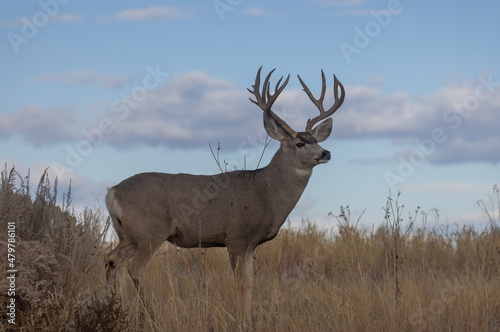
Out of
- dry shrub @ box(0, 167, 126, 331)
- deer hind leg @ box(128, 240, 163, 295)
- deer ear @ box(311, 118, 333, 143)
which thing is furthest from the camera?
deer ear @ box(311, 118, 333, 143)

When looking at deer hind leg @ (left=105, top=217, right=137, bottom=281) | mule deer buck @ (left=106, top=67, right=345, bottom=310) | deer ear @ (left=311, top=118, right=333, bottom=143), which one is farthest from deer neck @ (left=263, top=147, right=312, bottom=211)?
deer hind leg @ (left=105, top=217, right=137, bottom=281)

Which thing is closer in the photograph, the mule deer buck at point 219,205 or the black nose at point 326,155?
the mule deer buck at point 219,205

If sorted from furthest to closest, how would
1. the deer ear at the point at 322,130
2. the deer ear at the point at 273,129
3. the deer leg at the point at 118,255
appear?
the deer ear at the point at 322,130 < the deer ear at the point at 273,129 < the deer leg at the point at 118,255

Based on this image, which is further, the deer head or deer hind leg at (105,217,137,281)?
the deer head

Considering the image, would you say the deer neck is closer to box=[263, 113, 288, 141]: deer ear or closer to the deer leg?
box=[263, 113, 288, 141]: deer ear

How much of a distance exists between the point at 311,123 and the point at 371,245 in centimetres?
418

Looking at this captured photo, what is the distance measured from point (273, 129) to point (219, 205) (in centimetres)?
136

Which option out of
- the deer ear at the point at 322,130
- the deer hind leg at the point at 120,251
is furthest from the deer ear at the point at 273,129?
the deer hind leg at the point at 120,251

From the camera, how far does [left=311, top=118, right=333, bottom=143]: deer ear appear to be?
30.9 feet

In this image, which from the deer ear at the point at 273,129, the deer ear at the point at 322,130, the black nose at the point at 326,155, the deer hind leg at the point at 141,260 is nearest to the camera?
the deer hind leg at the point at 141,260

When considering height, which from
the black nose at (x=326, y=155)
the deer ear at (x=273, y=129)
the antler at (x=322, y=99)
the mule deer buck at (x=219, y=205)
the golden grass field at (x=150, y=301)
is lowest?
the golden grass field at (x=150, y=301)

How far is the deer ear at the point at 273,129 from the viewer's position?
8977mm

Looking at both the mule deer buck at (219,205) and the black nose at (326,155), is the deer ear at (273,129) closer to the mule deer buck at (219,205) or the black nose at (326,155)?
the mule deer buck at (219,205)

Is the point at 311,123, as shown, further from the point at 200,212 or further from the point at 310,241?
the point at 310,241
